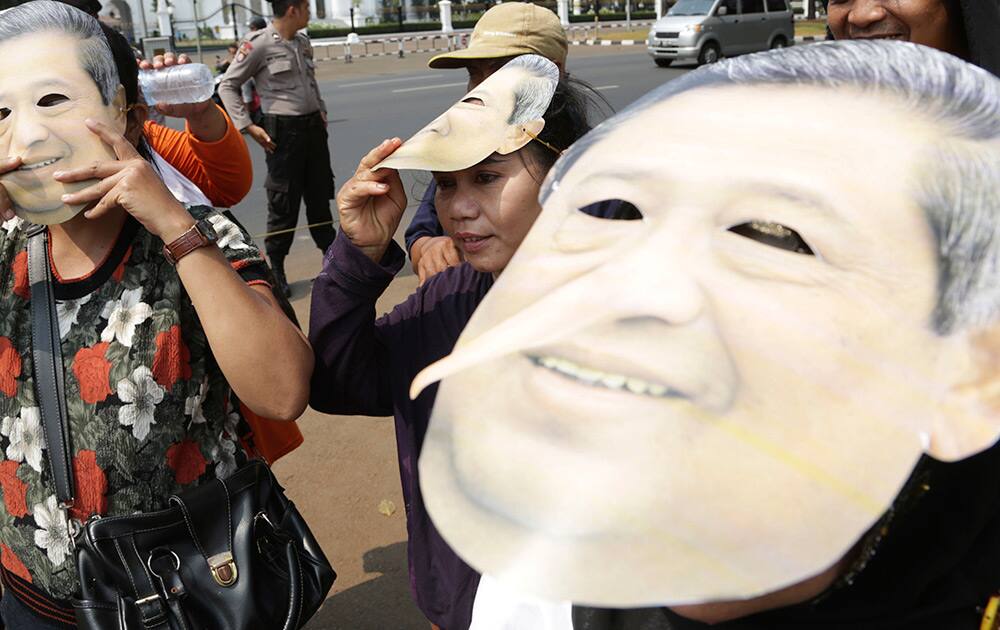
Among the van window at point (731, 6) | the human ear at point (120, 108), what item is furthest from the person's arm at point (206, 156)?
the van window at point (731, 6)

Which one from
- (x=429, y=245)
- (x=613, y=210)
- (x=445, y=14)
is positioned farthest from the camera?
(x=445, y=14)

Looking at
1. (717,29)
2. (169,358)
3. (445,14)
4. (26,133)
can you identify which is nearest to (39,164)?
(26,133)

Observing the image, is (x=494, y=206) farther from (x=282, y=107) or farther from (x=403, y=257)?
(x=282, y=107)

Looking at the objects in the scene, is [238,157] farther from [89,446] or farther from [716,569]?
[716,569]

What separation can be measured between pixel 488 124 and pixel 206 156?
1.09 meters

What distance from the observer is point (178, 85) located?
2465 millimetres

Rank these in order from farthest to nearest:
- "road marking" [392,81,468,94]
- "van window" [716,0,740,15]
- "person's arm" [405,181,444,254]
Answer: "van window" [716,0,740,15] < "road marking" [392,81,468,94] < "person's arm" [405,181,444,254]

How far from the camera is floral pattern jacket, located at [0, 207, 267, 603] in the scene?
182cm

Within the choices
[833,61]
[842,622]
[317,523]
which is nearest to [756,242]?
[833,61]

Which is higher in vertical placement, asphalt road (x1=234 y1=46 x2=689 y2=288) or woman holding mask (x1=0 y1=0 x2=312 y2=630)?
woman holding mask (x1=0 y1=0 x2=312 y2=630)

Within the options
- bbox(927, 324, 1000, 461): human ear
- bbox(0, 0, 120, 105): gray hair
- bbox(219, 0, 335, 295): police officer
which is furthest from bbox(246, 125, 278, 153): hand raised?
bbox(927, 324, 1000, 461): human ear

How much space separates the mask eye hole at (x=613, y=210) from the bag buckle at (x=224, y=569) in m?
1.22

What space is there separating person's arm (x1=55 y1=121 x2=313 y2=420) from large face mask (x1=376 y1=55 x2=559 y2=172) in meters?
0.37

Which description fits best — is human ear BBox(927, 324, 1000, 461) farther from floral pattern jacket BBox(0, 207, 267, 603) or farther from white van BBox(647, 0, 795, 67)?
white van BBox(647, 0, 795, 67)
